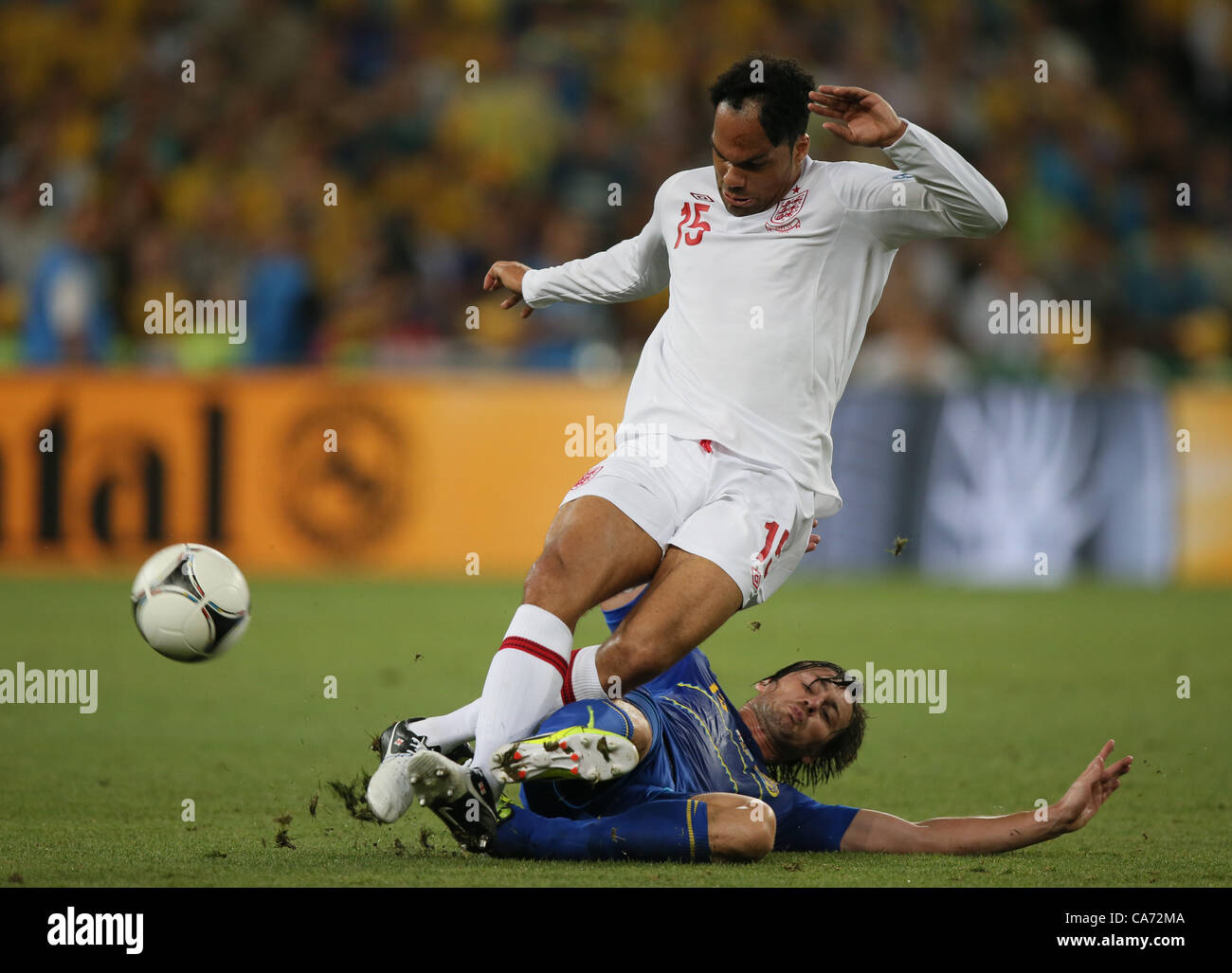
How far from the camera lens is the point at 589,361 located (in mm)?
13188

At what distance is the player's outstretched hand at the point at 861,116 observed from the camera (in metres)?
4.80

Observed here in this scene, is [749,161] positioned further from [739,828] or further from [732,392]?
[739,828]

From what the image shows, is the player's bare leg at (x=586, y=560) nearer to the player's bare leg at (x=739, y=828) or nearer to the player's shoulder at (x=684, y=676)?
the player's shoulder at (x=684, y=676)

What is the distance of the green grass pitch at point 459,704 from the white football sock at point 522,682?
36cm

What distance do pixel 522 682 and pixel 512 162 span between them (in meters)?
11.3

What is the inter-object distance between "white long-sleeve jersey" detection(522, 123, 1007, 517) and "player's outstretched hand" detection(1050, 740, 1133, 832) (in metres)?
1.15

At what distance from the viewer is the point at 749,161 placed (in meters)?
5.02

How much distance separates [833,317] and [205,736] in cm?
343

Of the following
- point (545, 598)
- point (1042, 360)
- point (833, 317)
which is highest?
point (1042, 360)

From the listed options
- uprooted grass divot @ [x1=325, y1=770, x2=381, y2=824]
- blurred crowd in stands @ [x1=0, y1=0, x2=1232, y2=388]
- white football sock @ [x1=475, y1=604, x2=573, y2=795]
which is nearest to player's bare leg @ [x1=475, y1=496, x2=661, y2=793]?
white football sock @ [x1=475, y1=604, x2=573, y2=795]

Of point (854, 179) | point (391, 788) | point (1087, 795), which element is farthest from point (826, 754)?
point (854, 179)

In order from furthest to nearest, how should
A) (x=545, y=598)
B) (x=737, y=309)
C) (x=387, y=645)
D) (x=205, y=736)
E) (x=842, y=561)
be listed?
(x=842, y=561) < (x=387, y=645) < (x=205, y=736) < (x=737, y=309) < (x=545, y=598)
